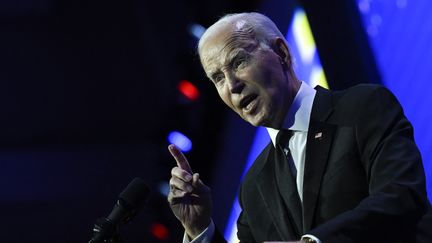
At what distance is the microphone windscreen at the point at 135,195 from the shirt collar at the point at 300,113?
1.15ft

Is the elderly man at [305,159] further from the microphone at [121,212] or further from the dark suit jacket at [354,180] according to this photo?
the microphone at [121,212]

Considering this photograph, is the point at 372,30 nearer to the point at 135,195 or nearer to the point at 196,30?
the point at 135,195

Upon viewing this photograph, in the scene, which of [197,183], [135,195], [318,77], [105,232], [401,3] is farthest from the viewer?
[318,77]

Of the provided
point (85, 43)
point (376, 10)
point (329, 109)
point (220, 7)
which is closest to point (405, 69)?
→ point (376, 10)

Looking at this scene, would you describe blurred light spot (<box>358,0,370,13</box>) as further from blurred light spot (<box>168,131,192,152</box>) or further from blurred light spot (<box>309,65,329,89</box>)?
blurred light spot (<box>168,131,192,152</box>)

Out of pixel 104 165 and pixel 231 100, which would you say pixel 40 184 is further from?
pixel 231 100

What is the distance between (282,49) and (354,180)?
463 mm

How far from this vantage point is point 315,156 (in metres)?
1.64

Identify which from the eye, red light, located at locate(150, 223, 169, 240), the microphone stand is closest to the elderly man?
the eye

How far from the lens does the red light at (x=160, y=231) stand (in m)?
4.96

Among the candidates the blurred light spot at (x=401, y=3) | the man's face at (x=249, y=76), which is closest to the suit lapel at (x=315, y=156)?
the man's face at (x=249, y=76)

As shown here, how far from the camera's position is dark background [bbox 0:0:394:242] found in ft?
14.8

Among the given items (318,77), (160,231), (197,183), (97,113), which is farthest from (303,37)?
(97,113)

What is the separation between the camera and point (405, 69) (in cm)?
228
